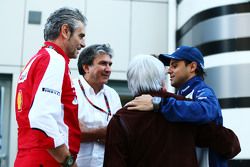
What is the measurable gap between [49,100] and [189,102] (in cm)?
63

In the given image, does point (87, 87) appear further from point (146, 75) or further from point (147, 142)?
point (147, 142)

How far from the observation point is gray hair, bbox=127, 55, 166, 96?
1.96 meters

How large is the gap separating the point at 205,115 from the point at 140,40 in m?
4.03

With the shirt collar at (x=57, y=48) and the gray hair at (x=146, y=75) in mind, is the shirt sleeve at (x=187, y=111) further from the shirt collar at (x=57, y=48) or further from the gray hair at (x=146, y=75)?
the shirt collar at (x=57, y=48)

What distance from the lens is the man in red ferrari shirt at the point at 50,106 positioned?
183 cm

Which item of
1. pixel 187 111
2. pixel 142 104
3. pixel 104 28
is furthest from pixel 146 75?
pixel 104 28

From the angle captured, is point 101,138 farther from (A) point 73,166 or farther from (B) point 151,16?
(B) point 151,16

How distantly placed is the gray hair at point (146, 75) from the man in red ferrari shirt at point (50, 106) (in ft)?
1.03

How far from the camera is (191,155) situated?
1918mm

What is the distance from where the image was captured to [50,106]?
6.09 ft

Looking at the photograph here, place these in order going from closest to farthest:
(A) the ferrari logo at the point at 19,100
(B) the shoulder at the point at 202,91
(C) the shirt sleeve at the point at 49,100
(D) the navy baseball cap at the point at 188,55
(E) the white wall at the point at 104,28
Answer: (C) the shirt sleeve at the point at 49,100 < (A) the ferrari logo at the point at 19,100 < (B) the shoulder at the point at 202,91 < (D) the navy baseball cap at the point at 188,55 < (E) the white wall at the point at 104,28

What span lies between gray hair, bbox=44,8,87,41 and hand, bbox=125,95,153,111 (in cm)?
52

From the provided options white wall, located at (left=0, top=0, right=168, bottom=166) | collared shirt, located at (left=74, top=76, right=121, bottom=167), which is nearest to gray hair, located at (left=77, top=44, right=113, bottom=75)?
collared shirt, located at (left=74, top=76, right=121, bottom=167)

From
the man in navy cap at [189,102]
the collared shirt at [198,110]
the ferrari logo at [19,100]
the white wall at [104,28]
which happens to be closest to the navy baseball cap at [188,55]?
the man in navy cap at [189,102]
